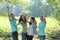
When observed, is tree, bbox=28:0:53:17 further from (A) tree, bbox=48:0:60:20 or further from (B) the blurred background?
(A) tree, bbox=48:0:60:20

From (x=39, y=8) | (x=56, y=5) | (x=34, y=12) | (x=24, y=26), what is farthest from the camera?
(x=39, y=8)

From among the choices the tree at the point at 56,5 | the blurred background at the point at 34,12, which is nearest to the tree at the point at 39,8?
the blurred background at the point at 34,12

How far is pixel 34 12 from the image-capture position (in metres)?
21.6

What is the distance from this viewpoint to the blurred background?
15.6 metres

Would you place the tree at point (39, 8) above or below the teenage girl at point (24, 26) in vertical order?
above

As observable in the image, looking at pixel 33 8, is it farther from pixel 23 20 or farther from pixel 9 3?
pixel 23 20

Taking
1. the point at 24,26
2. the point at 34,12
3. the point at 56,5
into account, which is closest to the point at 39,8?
the point at 34,12

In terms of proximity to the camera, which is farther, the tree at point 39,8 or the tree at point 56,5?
the tree at point 39,8

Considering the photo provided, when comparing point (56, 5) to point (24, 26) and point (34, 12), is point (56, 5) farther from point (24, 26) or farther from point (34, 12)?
point (24, 26)

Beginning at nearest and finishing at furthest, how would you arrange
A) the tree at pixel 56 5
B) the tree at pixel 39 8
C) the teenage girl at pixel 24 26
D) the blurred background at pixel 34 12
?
the teenage girl at pixel 24 26, the tree at pixel 56 5, the blurred background at pixel 34 12, the tree at pixel 39 8

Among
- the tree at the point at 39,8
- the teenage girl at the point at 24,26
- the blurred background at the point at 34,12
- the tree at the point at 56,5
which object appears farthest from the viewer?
the tree at the point at 39,8

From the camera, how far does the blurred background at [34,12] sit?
15628mm

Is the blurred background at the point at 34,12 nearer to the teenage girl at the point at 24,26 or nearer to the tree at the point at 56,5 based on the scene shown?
the tree at the point at 56,5

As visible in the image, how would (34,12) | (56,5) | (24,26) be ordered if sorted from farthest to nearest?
(34,12) → (56,5) → (24,26)
